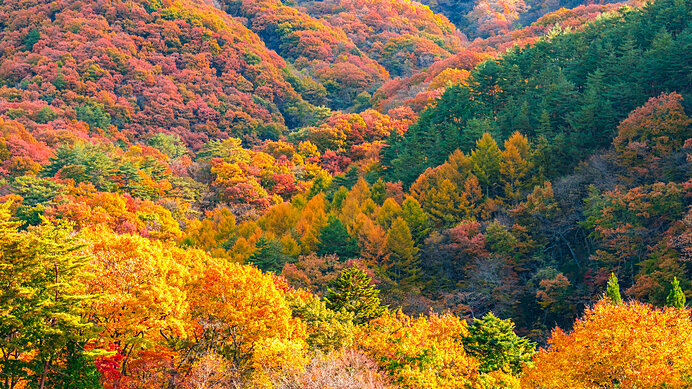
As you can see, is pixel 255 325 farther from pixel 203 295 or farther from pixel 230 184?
pixel 230 184

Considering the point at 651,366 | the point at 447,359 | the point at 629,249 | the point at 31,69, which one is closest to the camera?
the point at 651,366

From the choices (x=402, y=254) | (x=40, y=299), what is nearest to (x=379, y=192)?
(x=402, y=254)

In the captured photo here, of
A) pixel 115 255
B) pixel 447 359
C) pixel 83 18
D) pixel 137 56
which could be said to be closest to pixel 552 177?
pixel 447 359

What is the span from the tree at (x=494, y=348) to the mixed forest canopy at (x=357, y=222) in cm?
9

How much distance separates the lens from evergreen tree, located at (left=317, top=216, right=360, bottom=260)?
4409 centimetres

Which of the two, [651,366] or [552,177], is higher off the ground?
[651,366]

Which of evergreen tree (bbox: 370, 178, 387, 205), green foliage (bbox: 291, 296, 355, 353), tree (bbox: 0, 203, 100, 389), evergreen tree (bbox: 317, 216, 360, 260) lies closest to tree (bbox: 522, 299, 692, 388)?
green foliage (bbox: 291, 296, 355, 353)

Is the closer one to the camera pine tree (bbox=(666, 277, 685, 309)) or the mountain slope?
pine tree (bbox=(666, 277, 685, 309))

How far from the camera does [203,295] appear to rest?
2419cm

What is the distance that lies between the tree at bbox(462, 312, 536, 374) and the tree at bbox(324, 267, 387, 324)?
17.6 feet

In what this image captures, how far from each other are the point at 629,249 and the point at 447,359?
644 inches

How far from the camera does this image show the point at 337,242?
4453 centimetres

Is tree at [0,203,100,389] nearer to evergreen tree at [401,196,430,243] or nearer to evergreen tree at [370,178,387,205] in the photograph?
evergreen tree at [401,196,430,243]

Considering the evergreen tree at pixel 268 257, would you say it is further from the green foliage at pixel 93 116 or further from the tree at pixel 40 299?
the green foliage at pixel 93 116
